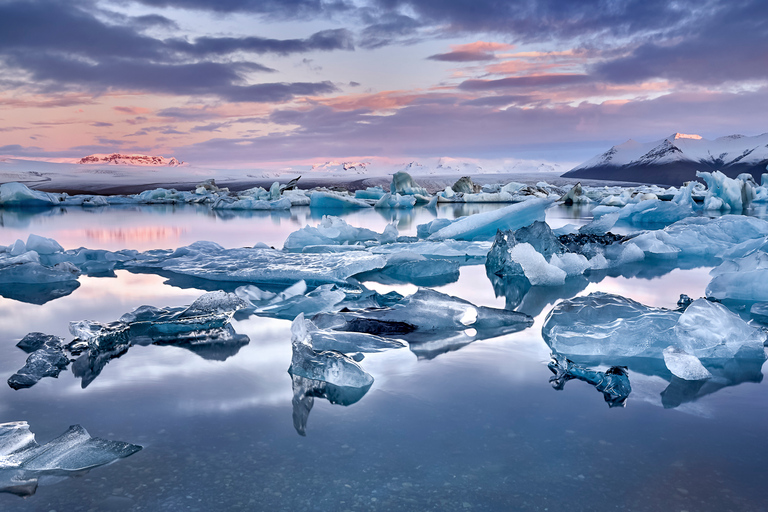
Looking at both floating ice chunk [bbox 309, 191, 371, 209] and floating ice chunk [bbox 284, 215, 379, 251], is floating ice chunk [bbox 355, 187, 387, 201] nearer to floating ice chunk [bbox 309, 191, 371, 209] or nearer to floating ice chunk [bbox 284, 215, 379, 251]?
floating ice chunk [bbox 309, 191, 371, 209]

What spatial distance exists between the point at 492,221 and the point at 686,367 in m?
4.32

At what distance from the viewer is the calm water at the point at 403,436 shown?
111 centimetres

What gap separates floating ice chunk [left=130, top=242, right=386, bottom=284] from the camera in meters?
3.68

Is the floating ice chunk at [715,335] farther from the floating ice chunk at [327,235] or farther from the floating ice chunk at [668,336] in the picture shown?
the floating ice chunk at [327,235]

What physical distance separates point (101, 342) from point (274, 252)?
9.43 feet

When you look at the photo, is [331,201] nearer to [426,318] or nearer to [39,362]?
[426,318]

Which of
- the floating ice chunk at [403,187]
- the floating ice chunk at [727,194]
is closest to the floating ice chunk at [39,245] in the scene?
the floating ice chunk at [727,194]

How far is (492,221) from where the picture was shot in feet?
19.9

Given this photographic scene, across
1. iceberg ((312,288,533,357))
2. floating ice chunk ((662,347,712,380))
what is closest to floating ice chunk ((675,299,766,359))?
floating ice chunk ((662,347,712,380))

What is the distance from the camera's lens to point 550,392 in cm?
167

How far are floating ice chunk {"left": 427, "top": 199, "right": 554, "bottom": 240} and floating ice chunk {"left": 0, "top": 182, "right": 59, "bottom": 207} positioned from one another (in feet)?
49.7

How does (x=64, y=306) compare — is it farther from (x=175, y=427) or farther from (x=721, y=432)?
(x=721, y=432)

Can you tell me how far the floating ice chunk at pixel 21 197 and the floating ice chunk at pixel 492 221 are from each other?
49.7 ft

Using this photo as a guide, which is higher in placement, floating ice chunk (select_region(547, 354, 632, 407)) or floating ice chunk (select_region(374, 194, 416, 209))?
floating ice chunk (select_region(547, 354, 632, 407))
